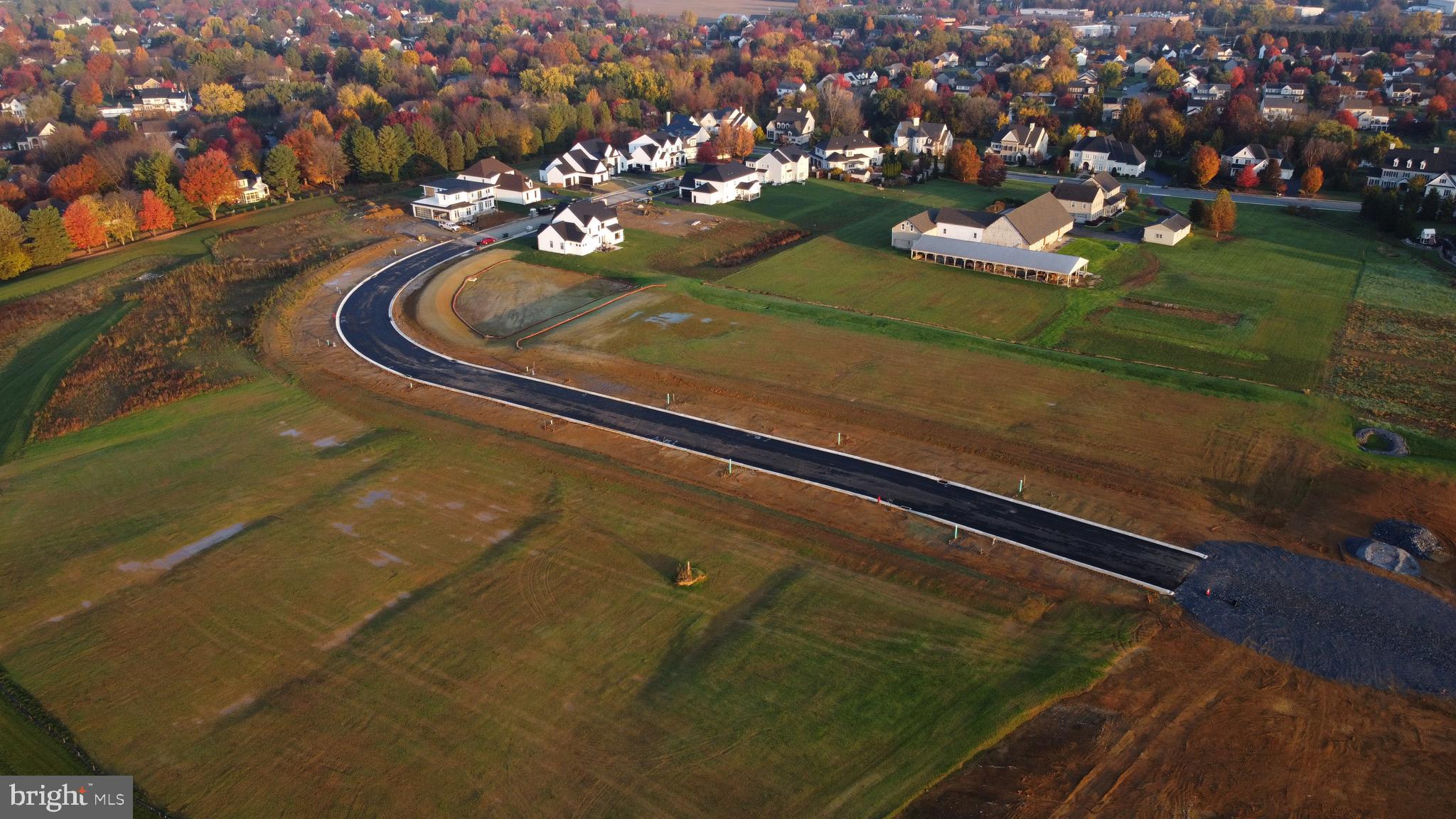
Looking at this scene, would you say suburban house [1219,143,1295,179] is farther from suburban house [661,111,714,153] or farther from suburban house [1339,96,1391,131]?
suburban house [661,111,714,153]

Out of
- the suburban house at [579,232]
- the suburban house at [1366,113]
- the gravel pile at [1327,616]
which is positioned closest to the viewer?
the gravel pile at [1327,616]

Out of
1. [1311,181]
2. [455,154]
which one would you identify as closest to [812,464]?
[1311,181]

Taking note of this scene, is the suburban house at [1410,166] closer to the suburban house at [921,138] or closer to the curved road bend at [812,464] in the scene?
the suburban house at [921,138]

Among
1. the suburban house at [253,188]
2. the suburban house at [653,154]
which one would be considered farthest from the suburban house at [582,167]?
the suburban house at [253,188]

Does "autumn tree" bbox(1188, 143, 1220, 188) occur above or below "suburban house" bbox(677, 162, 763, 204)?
above

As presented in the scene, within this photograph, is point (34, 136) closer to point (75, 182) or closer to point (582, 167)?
point (75, 182)

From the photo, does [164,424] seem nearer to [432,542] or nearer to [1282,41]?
[432,542]

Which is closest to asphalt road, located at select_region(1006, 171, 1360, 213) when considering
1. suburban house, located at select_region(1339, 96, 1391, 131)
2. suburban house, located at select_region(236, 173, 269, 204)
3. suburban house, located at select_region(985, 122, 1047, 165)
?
suburban house, located at select_region(985, 122, 1047, 165)
